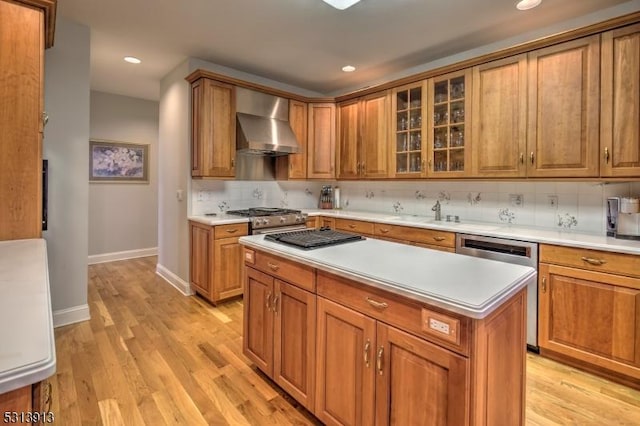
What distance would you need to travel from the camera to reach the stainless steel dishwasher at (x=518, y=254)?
98.3 inches

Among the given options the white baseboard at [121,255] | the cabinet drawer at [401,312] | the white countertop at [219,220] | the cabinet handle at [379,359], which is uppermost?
the white countertop at [219,220]

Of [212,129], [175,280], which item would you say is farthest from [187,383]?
[212,129]

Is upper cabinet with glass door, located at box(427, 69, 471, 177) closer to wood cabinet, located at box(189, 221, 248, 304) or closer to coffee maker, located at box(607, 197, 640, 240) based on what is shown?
coffee maker, located at box(607, 197, 640, 240)

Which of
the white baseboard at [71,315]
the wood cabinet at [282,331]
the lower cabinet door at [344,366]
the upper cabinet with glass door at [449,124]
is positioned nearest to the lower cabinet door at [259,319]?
the wood cabinet at [282,331]

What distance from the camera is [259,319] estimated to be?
209 centimetres

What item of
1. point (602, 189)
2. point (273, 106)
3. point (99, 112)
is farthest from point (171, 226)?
point (602, 189)

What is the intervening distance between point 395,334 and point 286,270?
74cm

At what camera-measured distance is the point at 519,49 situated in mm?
2789

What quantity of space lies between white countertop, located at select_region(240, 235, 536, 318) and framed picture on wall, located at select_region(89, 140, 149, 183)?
14.3 feet

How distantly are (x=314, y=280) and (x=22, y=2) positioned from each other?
214 centimetres

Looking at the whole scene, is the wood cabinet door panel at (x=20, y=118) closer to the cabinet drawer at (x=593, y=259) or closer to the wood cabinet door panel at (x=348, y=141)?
the wood cabinet door panel at (x=348, y=141)

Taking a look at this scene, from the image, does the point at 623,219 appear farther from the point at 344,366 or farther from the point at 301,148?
the point at 301,148

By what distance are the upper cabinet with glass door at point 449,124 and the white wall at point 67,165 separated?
3.28 metres

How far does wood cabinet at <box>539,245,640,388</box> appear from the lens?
2.11 meters
